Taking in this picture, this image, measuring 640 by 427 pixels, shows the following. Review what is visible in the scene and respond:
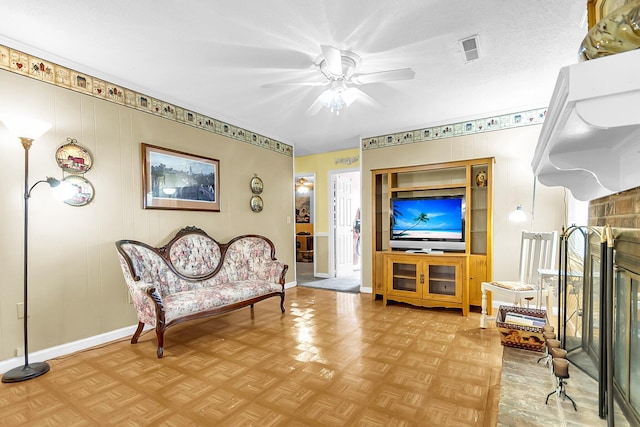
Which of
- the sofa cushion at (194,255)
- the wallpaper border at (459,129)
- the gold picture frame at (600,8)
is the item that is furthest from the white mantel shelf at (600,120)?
the sofa cushion at (194,255)

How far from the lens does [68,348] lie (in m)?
2.61

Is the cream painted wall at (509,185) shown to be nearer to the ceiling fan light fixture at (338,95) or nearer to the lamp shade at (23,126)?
the ceiling fan light fixture at (338,95)

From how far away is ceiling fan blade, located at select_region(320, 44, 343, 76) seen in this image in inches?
80.1

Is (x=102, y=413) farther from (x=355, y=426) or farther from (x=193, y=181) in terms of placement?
(x=193, y=181)

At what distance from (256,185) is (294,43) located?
8.23 ft

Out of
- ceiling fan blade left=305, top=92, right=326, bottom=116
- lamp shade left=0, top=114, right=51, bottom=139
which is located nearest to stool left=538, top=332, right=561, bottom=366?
ceiling fan blade left=305, top=92, right=326, bottom=116

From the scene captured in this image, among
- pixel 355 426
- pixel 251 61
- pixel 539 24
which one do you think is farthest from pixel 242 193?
pixel 539 24

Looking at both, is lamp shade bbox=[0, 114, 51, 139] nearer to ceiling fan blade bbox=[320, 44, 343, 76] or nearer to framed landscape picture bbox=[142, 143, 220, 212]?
framed landscape picture bbox=[142, 143, 220, 212]

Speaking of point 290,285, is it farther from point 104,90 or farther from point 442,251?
point 104,90

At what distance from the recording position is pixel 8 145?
92.1 inches

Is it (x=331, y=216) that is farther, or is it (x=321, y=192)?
(x=321, y=192)

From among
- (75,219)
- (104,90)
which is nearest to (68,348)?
(75,219)

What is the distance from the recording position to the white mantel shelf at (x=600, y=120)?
2.13ft

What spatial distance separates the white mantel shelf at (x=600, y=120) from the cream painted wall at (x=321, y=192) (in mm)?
4614
